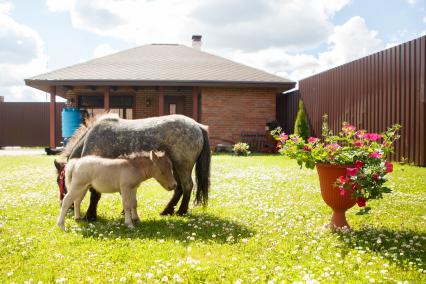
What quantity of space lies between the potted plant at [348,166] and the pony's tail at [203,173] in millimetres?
1316

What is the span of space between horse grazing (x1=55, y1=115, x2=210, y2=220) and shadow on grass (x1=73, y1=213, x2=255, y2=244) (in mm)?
422

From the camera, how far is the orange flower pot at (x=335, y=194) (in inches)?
185

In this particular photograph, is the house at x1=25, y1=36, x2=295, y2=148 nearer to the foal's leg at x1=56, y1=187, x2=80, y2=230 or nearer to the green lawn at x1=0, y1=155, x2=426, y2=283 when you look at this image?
the green lawn at x1=0, y1=155, x2=426, y2=283

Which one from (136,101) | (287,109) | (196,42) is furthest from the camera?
(196,42)

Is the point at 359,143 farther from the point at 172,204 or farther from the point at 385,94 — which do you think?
the point at 385,94

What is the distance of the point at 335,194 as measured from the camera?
475cm

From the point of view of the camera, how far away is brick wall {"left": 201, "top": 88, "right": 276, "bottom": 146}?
19703 mm

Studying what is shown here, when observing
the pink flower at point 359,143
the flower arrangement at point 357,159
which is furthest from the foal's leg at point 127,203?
the pink flower at point 359,143

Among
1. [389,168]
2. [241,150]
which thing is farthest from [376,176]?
[241,150]

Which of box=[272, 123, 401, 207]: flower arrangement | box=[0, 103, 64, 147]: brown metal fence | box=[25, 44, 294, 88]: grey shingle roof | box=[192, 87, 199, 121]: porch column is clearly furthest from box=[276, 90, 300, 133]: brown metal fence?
box=[272, 123, 401, 207]: flower arrangement

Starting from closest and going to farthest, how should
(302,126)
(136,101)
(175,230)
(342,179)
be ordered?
(342,179) < (175,230) < (302,126) < (136,101)

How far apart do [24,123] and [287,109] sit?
18.2 metres

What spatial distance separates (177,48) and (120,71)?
6.81 m

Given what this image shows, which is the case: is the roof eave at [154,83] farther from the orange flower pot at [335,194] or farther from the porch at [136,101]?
the orange flower pot at [335,194]
